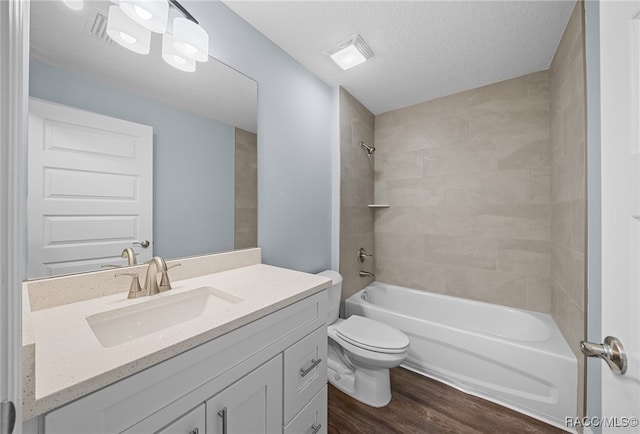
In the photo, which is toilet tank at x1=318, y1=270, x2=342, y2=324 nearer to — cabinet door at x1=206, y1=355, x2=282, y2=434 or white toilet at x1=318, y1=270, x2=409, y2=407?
white toilet at x1=318, y1=270, x2=409, y2=407

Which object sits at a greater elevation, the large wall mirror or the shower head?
the shower head

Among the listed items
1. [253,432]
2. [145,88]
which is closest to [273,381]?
[253,432]

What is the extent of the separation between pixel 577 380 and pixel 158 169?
8.15 ft

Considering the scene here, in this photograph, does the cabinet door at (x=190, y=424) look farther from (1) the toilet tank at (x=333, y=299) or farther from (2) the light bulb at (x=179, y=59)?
(2) the light bulb at (x=179, y=59)

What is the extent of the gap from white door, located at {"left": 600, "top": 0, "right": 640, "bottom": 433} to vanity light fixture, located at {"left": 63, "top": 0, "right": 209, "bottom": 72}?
1379 mm

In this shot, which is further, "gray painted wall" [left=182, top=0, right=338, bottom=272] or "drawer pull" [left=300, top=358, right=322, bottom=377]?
"gray painted wall" [left=182, top=0, right=338, bottom=272]

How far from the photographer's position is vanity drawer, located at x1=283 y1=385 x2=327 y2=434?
98 centimetres

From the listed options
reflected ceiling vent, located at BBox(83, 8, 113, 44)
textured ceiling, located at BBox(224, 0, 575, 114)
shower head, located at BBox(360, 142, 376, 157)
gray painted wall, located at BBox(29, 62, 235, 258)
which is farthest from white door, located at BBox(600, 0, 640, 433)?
shower head, located at BBox(360, 142, 376, 157)

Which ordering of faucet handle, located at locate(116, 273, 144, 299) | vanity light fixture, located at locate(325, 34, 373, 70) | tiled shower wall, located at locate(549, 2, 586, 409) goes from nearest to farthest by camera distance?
1. faucet handle, located at locate(116, 273, 144, 299)
2. tiled shower wall, located at locate(549, 2, 586, 409)
3. vanity light fixture, located at locate(325, 34, 373, 70)

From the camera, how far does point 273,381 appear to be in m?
0.87

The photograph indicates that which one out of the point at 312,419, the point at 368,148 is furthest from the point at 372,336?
the point at 368,148

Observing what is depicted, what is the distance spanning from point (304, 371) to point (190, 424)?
0.46 meters

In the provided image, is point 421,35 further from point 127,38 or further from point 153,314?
point 153,314

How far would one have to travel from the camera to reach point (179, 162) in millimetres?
1193
